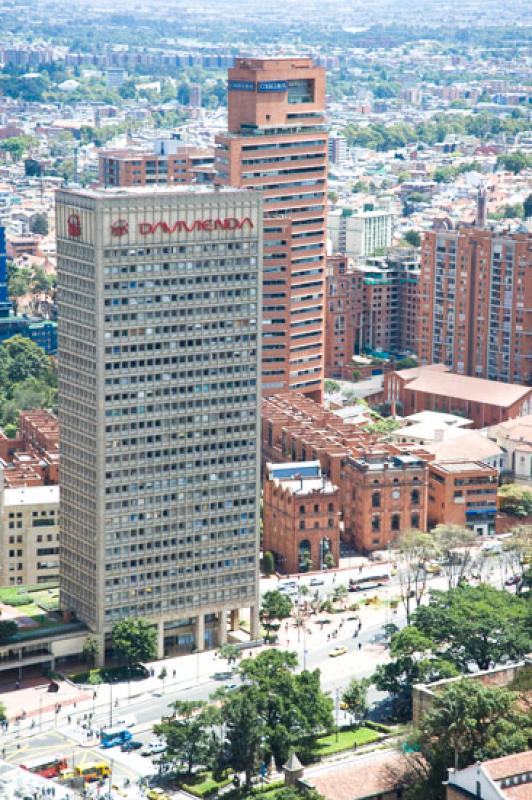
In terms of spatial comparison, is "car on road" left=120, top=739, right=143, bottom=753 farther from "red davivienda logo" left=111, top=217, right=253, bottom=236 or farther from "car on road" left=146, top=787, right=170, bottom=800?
"red davivienda logo" left=111, top=217, right=253, bottom=236

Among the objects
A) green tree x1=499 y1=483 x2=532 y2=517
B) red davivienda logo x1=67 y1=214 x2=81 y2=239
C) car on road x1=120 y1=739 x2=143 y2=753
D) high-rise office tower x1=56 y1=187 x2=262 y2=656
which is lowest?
car on road x1=120 y1=739 x2=143 y2=753

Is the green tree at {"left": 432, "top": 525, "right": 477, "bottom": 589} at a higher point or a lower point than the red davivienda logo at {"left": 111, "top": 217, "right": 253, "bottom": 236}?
lower

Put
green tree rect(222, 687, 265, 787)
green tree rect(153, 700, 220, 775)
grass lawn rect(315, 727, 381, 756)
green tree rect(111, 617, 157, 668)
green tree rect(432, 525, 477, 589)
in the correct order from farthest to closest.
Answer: green tree rect(432, 525, 477, 589)
green tree rect(111, 617, 157, 668)
grass lawn rect(315, 727, 381, 756)
green tree rect(153, 700, 220, 775)
green tree rect(222, 687, 265, 787)

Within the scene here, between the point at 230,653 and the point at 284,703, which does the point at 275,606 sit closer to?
the point at 230,653

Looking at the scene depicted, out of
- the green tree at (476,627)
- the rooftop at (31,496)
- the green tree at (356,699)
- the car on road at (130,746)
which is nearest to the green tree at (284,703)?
the green tree at (356,699)

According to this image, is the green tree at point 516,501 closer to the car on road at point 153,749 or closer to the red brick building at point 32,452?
the red brick building at point 32,452

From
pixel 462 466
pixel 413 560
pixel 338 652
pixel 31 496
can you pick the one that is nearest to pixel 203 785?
pixel 338 652

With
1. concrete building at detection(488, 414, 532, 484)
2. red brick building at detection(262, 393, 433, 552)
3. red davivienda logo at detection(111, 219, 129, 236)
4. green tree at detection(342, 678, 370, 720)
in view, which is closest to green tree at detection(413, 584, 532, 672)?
green tree at detection(342, 678, 370, 720)
